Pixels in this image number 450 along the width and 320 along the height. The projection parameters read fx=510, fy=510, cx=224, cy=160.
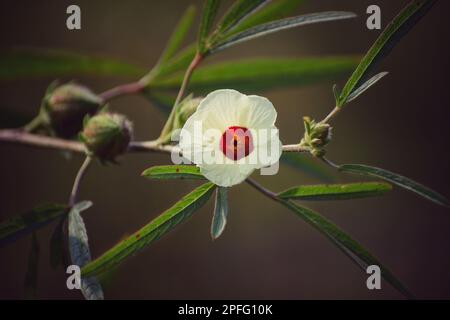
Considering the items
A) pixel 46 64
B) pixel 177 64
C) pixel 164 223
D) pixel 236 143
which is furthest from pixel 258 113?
pixel 46 64

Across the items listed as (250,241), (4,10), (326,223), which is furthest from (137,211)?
(326,223)

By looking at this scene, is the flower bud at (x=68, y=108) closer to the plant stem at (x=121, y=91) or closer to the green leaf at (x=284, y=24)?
the plant stem at (x=121, y=91)

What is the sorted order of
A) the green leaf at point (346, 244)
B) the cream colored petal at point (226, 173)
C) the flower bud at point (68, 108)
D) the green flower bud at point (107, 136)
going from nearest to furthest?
the cream colored petal at point (226, 173) → the green leaf at point (346, 244) → the green flower bud at point (107, 136) → the flower bud at point (68, 108)

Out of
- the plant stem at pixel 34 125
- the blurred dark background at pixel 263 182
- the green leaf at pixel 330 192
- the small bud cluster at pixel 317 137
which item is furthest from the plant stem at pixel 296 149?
the blurred dark background at pixel 263 182

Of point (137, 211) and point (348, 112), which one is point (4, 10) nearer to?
point (137, 211)

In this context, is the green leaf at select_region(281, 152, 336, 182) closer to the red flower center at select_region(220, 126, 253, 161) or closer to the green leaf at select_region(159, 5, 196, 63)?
the green leaf at select_region(159, 5, 196, 63)

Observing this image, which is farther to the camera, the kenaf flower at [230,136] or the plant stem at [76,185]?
the plant stem at [76,185]
